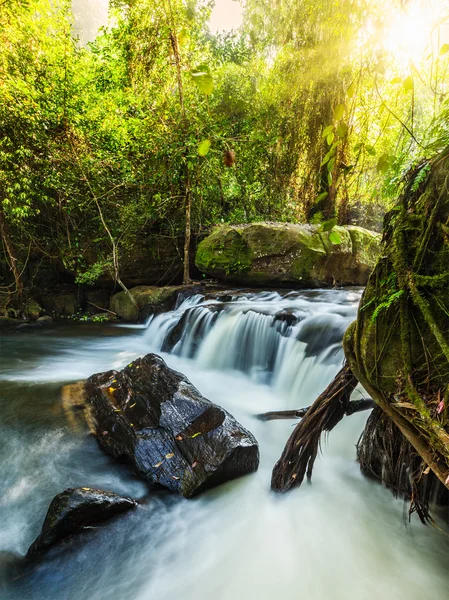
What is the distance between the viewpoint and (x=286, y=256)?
8.91m

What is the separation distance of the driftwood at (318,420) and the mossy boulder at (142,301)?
7044 mm

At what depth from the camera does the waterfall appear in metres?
5.24

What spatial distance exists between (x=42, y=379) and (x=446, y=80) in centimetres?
604

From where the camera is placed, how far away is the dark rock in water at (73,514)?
2.54 metres

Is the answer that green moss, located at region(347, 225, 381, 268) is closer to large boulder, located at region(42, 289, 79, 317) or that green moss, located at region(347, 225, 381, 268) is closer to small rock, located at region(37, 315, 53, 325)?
large boulder, located at region(42, 289, 79, 317)

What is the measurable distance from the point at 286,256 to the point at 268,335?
11.4 ft

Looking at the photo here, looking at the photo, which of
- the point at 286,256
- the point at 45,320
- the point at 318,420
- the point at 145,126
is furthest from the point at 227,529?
the point at 45,320

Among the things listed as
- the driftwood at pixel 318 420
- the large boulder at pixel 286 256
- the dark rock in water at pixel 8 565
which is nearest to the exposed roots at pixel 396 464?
the driftwood at pixel 318 420

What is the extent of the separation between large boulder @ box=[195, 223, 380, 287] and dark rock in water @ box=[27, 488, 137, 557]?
6.99 metres

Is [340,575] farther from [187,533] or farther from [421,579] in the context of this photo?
[187,533]

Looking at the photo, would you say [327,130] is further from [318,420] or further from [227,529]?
[227,529]

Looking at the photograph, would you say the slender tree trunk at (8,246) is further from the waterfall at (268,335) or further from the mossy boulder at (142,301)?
the waterfall at (268,335)

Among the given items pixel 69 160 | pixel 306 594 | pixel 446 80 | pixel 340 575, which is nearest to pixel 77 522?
pixel 306 594

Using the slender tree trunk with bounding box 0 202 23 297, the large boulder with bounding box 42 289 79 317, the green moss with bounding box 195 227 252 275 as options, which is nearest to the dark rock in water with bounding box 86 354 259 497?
the green moss with bounding box 195 227 252 275
